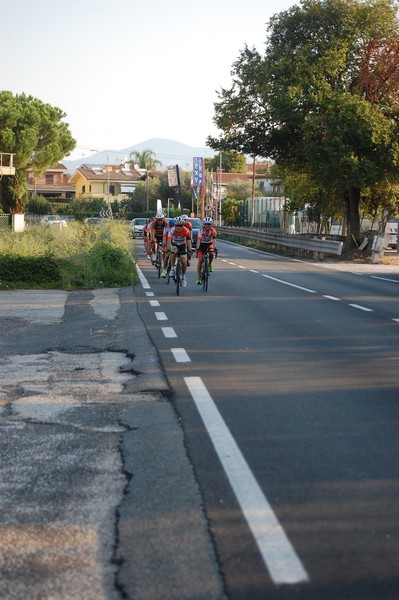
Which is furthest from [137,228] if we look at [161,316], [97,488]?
[97,488]

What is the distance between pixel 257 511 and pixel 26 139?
57738mm

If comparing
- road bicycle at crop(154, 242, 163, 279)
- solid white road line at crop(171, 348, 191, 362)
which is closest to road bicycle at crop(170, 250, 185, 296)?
road bicycle at crop(154, 242, 163, 279)

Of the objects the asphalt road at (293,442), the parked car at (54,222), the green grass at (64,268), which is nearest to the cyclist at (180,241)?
the green grass at (64,268)

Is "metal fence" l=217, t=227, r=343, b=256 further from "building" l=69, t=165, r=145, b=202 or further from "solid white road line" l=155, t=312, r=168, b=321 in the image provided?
"building" l=69, t=165, r=145, b=202

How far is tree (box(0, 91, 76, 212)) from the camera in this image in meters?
59.2

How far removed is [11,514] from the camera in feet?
15.8

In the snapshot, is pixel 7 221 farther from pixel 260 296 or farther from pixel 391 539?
pixel 391 539

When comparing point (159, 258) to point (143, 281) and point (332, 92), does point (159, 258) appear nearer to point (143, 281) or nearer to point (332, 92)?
point (143, 281)

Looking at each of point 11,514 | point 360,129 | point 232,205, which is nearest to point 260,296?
point 11,514

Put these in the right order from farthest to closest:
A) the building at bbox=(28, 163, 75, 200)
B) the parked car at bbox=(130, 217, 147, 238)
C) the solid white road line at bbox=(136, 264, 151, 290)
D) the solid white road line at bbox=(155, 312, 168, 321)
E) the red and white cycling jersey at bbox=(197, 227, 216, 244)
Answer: the building at bbox=(28, 163, 75, 200)
the parked car at bbox=(130, 217, 147, 238)
the solid white road line at bbox=(136, 264, 151, 290)
the red and white cycling jersey at bbox=(197, 227, 216, 244)
the solid white road line at bbox=(155, 312, 168, 321)

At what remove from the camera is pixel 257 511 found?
473 cm

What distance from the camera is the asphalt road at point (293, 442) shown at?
4.05m

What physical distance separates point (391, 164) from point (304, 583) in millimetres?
30844

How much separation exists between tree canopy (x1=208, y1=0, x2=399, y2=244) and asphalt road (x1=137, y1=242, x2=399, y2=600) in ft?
65.8
